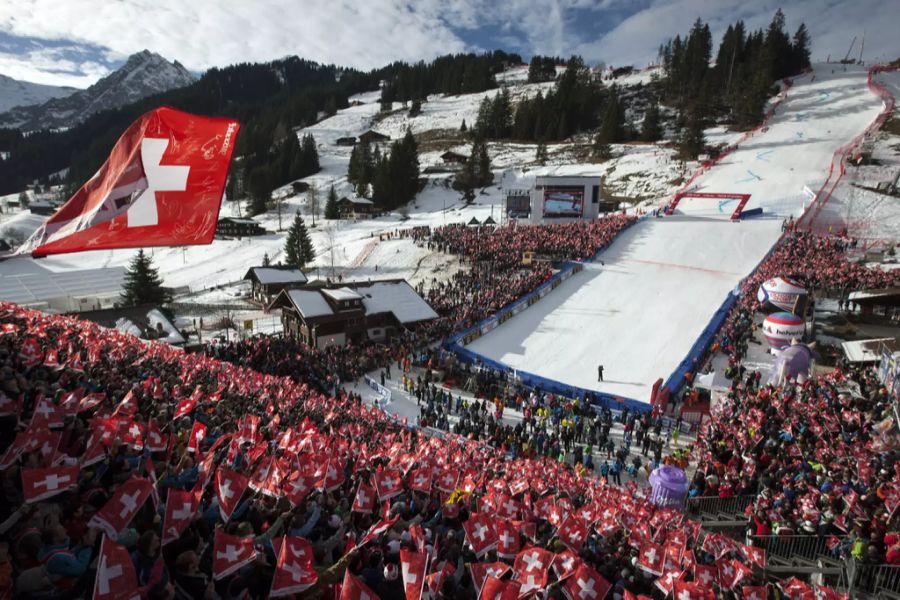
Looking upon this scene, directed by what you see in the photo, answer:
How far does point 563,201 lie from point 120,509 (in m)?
45.7

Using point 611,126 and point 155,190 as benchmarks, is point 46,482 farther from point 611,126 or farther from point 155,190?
point 611,126

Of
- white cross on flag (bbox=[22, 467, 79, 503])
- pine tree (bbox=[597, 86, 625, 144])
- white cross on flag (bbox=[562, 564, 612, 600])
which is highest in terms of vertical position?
pine tree (bbox=[597, 86, 625, 144])

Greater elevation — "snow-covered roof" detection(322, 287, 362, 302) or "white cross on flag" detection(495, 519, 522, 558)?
"white cross on flag" detection(495, 519, 522, 558)

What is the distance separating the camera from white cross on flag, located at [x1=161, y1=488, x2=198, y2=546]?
4438mm

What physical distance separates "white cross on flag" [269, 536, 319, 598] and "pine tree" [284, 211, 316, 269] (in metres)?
45.9

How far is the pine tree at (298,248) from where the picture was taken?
159 ft

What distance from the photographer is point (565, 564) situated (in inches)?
217

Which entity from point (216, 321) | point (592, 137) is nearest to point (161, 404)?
point (216, 321)

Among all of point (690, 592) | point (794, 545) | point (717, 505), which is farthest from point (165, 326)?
point (794, 545)

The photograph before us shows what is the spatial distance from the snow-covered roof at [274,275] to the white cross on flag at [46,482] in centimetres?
3331

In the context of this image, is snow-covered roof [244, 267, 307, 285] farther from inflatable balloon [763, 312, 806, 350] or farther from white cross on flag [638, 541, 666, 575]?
white cross on flag [638, 541, 666, 575]

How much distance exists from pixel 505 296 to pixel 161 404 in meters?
22.7

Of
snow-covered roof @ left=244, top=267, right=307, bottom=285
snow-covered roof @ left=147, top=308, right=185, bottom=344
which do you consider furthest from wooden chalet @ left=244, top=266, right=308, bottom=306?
snow-covered roof @ left=147, top=308, right=185, bottom=344

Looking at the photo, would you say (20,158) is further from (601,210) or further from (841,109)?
(841,109)
